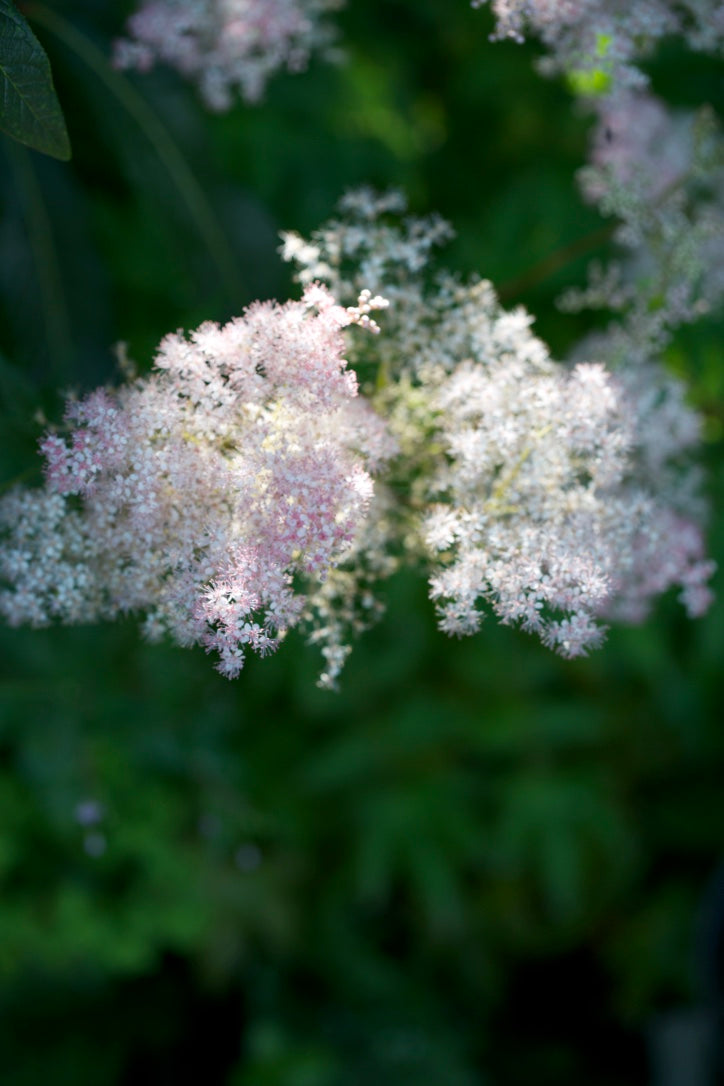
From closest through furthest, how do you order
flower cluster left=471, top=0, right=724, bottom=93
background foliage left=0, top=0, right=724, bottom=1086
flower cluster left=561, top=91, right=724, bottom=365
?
flower cluster left=471, top=0, right=724, bottom=93 → flower cluster left=561, top=91, right=724, bottom=365 → background foliage left=0, top=0, right=724, bottom=1086

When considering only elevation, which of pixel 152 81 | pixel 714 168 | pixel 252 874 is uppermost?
pixel 152 81

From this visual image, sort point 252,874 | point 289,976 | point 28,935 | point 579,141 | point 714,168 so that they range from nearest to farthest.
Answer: point 714,168 < point 28,935 < point 579,141 < point 252,874 < point 289,976

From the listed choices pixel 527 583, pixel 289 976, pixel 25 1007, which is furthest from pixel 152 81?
pixel 289 976

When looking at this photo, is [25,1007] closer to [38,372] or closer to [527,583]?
[38,372]

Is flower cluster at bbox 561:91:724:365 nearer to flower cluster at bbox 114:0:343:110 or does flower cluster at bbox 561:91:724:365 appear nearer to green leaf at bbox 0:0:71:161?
flower cluster at bbox 114:0:343:110

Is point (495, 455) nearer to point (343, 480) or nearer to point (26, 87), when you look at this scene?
point (343, 480)

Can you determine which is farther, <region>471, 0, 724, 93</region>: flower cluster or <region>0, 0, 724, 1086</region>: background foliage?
<region>0, 0, 724, 1086</region>: background foliage

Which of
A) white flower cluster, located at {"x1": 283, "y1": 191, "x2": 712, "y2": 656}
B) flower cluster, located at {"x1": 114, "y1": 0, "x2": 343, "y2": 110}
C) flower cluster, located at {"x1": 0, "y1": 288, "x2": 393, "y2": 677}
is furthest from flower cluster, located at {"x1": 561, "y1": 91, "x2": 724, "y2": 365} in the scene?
flower cluster, located at {"x1": 0, "y1": 288, "x2": 393, "y2": 677}
